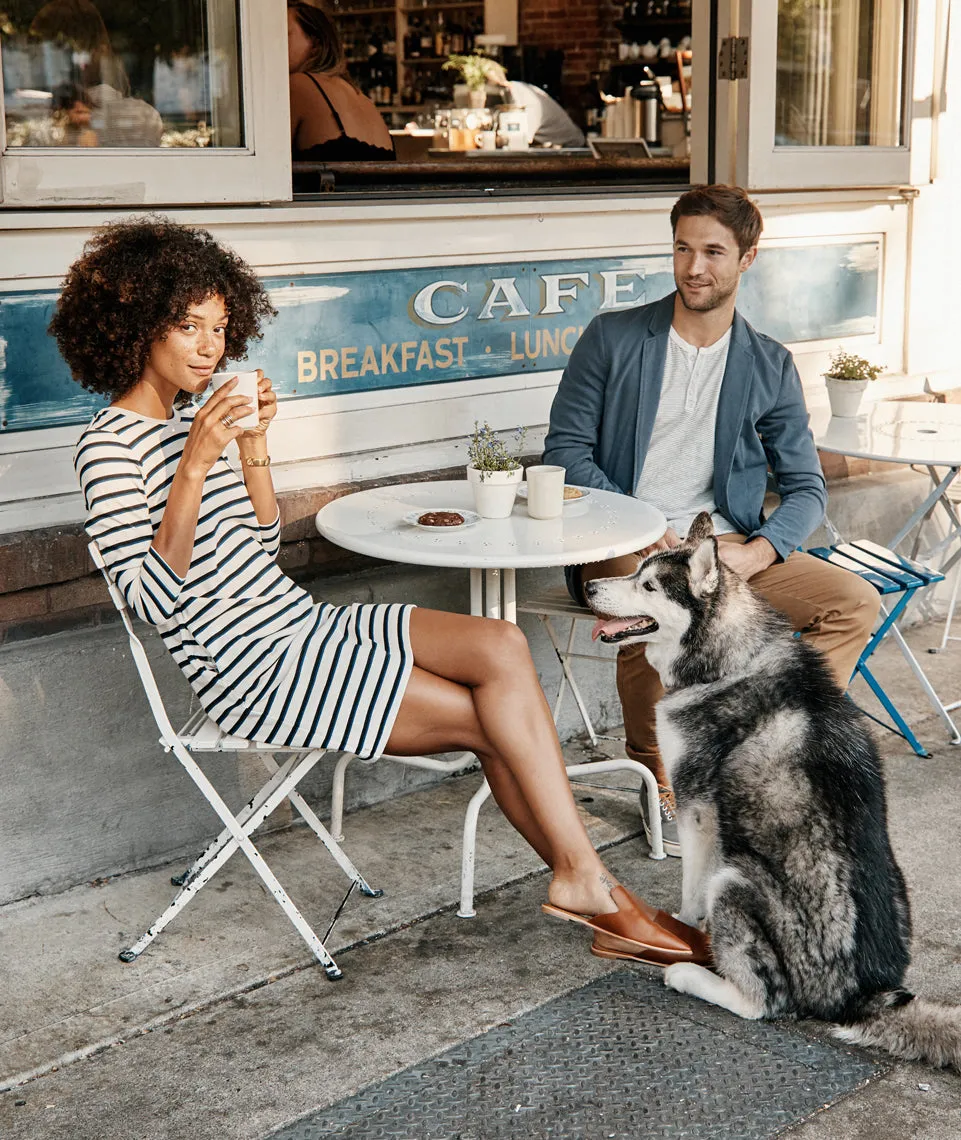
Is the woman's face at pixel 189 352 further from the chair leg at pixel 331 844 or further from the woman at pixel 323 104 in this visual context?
the woman at pixel 323 104

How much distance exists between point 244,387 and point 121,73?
140 centimetres

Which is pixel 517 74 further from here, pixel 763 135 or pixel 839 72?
pixel 763 135

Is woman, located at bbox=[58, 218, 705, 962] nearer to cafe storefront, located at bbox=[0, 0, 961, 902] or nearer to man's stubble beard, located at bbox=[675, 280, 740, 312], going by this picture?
cafe storefront, located at bbox=[0, 0, 961, 902]

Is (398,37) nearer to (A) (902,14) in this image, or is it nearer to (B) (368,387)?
(A) (902,14)

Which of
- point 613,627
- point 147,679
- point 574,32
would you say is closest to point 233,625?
point 147,679

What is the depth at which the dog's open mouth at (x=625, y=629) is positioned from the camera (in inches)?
135

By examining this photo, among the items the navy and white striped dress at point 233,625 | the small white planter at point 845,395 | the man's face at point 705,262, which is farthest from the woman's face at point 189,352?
the small white planter at point 845,395

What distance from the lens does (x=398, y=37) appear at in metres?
11.2

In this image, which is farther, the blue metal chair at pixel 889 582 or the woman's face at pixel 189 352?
the blue metal chair at pixel 889 582

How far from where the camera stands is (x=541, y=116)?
10.0 meters

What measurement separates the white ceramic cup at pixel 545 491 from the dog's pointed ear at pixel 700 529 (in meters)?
0.38

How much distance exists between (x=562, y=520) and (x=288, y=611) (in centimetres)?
81

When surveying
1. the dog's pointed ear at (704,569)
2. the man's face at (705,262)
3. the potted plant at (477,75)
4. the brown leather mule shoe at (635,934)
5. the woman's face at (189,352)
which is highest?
the potted plant at (477,75)

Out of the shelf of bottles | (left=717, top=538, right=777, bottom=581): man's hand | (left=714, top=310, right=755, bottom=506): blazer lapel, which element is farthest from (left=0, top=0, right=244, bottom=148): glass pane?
the shelf of bottles
